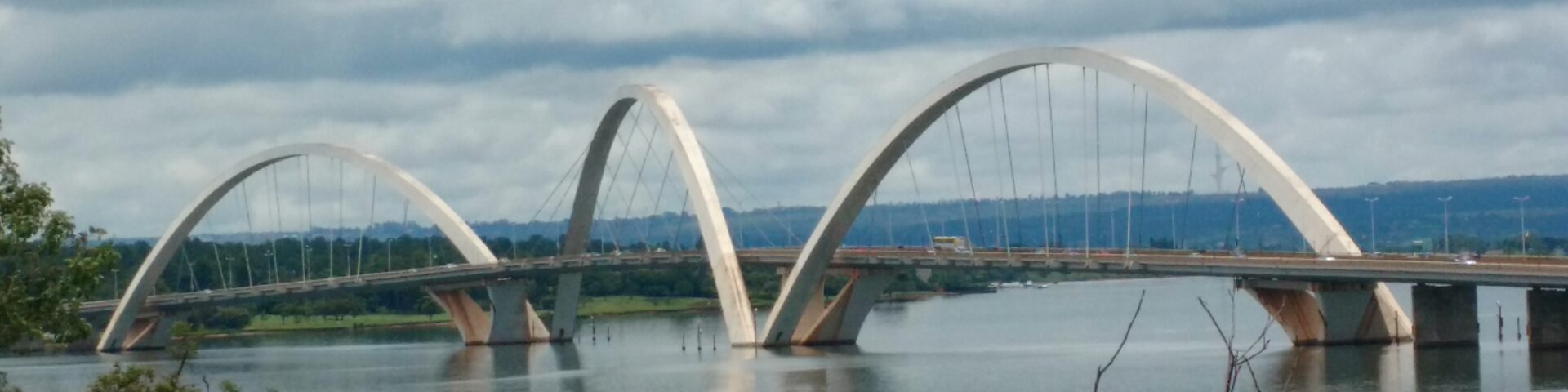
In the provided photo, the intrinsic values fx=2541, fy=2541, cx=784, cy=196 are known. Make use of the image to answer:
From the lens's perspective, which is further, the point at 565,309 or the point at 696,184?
the point at 565,309

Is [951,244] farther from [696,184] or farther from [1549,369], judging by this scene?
[1549,369]

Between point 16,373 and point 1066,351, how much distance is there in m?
43.0

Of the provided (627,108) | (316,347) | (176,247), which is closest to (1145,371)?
(627,108)

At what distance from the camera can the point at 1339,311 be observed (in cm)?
8000

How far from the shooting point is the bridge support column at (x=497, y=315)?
119 meters

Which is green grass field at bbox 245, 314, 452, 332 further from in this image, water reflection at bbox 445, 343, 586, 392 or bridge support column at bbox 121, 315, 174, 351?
water reflection at bbox 445, 343, 586, 392

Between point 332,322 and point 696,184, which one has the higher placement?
→ point 696,184

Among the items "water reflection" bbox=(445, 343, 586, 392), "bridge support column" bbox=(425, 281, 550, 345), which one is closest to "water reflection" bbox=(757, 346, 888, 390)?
"water reflection" bbox=(445, 343, 586, 392)

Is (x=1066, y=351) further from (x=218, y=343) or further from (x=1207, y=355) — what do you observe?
(x=218, y=343)

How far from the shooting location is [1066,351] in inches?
3563

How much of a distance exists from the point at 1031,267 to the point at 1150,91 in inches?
379

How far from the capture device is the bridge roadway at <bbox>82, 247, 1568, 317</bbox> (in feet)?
234

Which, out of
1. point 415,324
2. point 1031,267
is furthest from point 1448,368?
point 415,324

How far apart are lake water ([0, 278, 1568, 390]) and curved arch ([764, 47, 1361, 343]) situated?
4.07 m
